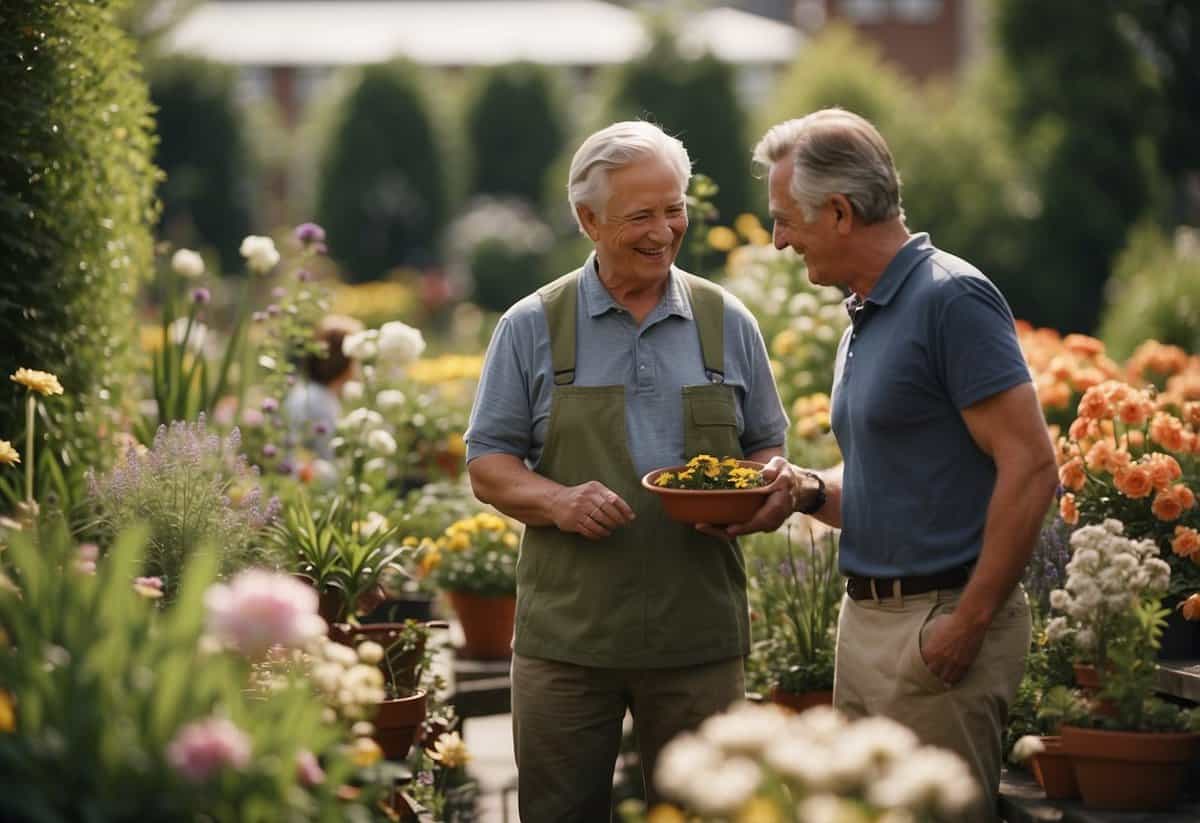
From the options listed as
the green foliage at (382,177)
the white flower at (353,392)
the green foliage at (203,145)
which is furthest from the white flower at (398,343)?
the green foliage at (382,177)

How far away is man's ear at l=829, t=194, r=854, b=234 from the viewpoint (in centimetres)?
281

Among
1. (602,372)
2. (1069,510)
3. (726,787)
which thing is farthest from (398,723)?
(726,787)

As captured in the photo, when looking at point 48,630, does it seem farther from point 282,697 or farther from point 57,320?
point 57,320

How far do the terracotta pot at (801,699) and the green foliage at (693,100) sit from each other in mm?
23162

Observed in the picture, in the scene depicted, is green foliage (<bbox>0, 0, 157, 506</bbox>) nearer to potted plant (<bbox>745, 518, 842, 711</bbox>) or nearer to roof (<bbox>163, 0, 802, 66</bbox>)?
potted plant (<bbox>745, 518, 842, 711</bbox>)

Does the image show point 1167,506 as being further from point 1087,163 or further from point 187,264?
point 1087,163

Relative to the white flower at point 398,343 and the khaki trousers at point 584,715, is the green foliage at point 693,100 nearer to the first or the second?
the white flower at point 398,343

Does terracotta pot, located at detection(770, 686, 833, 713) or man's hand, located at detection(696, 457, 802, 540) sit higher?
man's hand, located at detection(696, 457, 802, 540)

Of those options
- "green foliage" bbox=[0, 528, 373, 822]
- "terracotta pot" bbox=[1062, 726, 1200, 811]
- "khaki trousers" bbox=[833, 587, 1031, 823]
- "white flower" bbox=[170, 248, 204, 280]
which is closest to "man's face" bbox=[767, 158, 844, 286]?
"khaki trousers" bbox=[833, 587, 1031, 823]

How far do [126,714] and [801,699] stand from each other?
2727 millimetres

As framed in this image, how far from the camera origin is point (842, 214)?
9.29 ft

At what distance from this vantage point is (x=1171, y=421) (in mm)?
4133

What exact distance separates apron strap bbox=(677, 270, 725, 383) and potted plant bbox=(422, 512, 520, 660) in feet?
6.93

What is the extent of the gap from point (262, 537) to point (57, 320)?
3.49 ft
